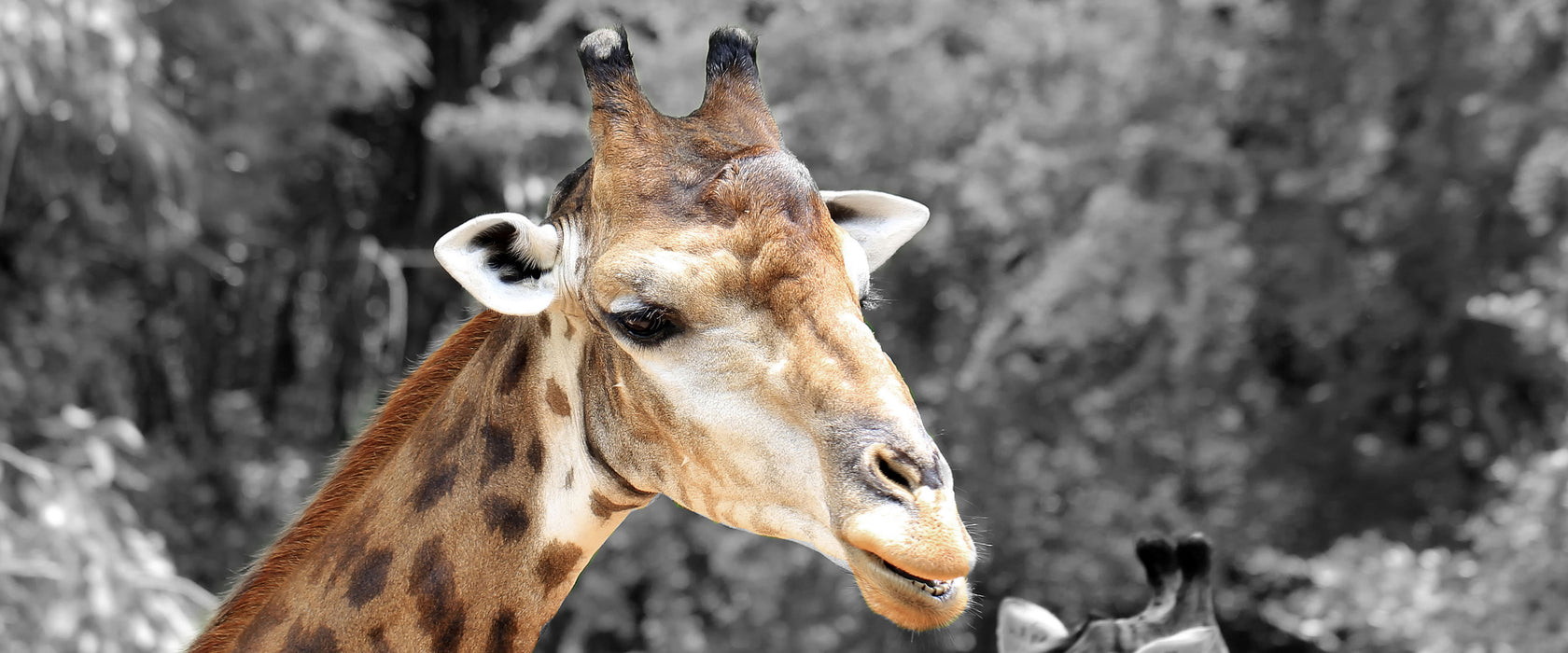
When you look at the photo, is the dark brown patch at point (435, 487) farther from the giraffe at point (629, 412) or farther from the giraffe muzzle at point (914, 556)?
the giraffe muzzle at point (914, 556)

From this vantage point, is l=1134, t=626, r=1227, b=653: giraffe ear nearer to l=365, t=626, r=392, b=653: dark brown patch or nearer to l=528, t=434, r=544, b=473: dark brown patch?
l=528, t=434, r=544, b=473: dark brown patch

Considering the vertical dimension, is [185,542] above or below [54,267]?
below

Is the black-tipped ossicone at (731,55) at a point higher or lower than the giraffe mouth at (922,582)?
higher

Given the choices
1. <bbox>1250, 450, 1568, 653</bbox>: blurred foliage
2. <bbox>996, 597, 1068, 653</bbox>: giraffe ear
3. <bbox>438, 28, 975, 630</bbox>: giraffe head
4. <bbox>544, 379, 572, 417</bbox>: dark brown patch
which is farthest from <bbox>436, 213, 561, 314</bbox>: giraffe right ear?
<bbox>1250, 450, 1568, 653</bbox>: blurred foliage

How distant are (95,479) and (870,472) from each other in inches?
214

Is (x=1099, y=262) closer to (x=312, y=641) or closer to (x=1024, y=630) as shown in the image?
(x=1024, y=630)

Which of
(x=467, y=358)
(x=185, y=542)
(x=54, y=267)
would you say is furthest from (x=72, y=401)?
(x=467, y=358)

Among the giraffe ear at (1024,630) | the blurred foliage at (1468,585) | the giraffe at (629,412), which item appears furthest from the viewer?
the blurred foliage at (1468,585)

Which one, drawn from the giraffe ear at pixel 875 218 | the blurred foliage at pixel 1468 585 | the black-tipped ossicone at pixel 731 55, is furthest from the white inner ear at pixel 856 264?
the blurred foliage at pixel 1468 585

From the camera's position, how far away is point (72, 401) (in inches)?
288

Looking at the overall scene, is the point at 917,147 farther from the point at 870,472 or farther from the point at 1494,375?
the point at 870,472

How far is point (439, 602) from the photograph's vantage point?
192 centimetres

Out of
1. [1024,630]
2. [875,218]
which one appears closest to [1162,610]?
[1024,630]

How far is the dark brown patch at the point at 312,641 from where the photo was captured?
1935 millimetres
